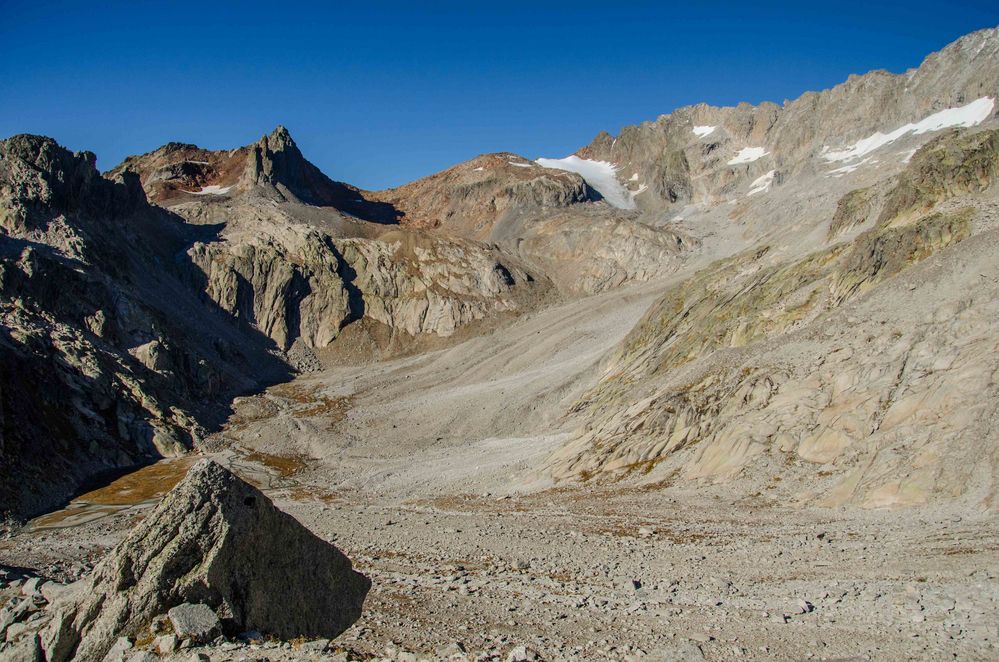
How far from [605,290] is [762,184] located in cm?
7463

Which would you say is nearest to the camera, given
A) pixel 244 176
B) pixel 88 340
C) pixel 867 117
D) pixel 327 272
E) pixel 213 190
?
pixel 88 340

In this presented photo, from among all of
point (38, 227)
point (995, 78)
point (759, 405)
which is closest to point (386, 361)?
point (38, 227)

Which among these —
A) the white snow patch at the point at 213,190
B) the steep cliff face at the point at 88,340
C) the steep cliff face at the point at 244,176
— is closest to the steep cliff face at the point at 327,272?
the steep cliff face at the point at 244,176

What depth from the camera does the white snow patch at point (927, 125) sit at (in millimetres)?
138000

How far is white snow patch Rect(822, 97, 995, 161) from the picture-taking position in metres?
138

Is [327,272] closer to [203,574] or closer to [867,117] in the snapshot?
[203,574]

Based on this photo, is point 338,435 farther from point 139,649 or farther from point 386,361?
point 139,649

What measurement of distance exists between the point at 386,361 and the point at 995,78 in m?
149

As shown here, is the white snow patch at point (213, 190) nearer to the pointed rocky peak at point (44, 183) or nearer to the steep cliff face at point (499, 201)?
the steep cliff face at point (499, 201)

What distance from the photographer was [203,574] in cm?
1250

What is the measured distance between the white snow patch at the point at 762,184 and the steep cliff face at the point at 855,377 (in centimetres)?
12738

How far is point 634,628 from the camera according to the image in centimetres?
1526

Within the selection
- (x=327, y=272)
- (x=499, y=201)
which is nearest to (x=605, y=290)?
(x=327, y=272)

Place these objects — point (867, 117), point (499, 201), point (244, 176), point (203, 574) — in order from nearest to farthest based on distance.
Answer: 1. point (203, 574)
2. point (244, 176)
3. point (867, 117)
4. point (499, 201)
